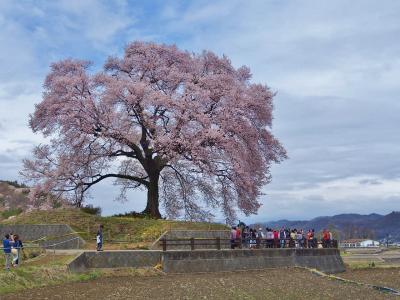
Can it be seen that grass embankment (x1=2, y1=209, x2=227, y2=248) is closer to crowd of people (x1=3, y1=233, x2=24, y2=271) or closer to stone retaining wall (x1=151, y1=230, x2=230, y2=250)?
stone retaining wall (x1=151, y1=230, x2=230, y2=250)

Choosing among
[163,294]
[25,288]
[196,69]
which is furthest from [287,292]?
[196,69]

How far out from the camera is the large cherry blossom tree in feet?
136

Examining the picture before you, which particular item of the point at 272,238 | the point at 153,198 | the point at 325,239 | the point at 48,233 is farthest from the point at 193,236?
the point at 325,239

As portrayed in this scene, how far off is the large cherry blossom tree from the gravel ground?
11.1 metres

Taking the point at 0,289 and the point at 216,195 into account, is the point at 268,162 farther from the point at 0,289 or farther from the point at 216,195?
the point at 0,289

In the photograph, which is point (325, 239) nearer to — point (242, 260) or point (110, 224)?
point (242, 260)

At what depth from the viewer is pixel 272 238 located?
4038cm

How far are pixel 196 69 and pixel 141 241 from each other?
641 inches

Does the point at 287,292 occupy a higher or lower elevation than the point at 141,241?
lower

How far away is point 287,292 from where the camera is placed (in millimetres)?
26719

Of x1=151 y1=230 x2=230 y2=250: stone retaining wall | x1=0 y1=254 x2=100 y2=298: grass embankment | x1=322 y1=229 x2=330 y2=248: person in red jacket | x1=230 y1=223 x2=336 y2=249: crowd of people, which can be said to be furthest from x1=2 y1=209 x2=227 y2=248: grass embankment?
x1=322 y1=229 x2=330 y2=248: person in red jacket

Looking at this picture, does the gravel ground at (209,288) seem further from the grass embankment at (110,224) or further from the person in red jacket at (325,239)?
the person in red jacket at (325,239)

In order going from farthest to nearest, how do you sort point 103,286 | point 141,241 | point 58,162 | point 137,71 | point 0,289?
1. point 137,71
2. point 58,162
3. point 141,241
4. point 103,286
5. point 0,289

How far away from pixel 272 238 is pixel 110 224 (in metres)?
11.2
